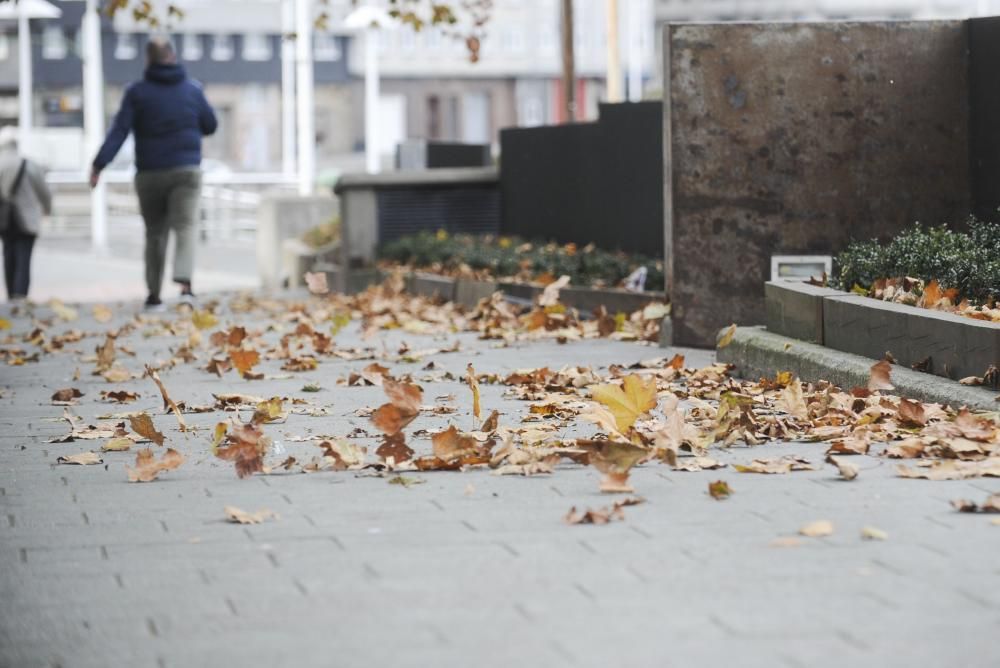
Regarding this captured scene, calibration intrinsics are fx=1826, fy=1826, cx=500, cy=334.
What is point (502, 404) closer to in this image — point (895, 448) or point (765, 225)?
point (895, 448)

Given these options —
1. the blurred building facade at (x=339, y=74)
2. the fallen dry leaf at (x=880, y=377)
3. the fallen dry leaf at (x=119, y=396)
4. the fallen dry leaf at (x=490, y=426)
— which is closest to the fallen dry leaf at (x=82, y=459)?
the fallen dry leaf at (x=490, y=426)

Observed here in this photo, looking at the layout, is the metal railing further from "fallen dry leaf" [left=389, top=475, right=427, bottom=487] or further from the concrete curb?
"fallen dry leaf" [left=389, top=475, right=427, bottom=487]

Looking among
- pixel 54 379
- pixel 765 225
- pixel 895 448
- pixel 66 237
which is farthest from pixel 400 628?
pixel 66 237

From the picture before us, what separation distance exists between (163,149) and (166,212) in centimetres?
55

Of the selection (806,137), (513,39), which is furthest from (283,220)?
(513,39)

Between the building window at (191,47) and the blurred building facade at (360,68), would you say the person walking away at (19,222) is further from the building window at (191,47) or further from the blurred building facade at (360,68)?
the building window at (191,47)

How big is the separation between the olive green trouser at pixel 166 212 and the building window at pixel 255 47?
226 feet

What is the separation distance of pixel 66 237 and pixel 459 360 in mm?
33143

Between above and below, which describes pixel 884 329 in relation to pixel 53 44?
below

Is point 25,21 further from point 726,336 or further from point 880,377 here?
point 880,377

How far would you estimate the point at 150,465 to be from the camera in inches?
224

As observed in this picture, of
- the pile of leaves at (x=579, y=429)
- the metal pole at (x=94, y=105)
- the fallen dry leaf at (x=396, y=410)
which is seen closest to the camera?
the pile of leaves at (x=579, y=429)

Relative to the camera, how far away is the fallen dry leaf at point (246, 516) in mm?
4895

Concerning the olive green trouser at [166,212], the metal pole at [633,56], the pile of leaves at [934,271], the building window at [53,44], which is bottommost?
the pile of leaves at [934,271]
